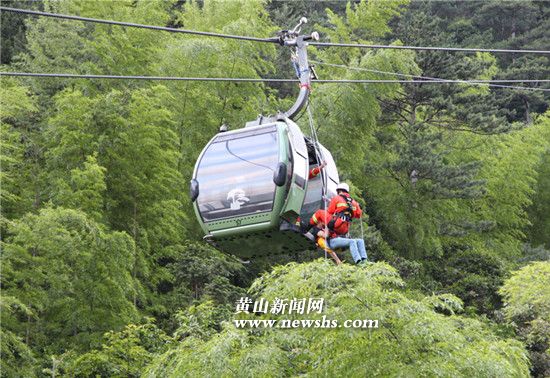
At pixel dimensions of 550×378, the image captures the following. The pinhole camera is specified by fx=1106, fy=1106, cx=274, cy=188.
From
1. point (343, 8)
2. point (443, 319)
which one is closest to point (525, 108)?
point (343, 8)

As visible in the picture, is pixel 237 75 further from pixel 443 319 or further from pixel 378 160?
pixel 443 319

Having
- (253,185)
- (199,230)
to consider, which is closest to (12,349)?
(199,230)

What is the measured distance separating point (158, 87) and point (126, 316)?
18.9 ft

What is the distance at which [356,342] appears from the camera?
540 inches

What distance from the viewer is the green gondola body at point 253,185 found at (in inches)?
450

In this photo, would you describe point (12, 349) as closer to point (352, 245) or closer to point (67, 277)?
point (67, 277)

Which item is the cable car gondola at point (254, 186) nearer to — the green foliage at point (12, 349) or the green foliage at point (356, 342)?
the green foliage at point (356, 342)

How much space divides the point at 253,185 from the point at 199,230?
15228mm

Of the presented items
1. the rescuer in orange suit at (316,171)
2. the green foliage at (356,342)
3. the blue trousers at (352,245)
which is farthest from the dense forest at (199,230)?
the rescuer in orange suit at (316,171)

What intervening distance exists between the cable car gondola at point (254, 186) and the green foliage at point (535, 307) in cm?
1137

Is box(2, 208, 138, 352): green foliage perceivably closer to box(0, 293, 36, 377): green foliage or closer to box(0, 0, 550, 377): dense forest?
box(0, 0, 550, 377): dense forest

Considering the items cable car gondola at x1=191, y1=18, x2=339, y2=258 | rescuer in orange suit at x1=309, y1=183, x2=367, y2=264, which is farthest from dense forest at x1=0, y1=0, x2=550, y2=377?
cable car gondola at x1=191, y1=18, x2=339, y2=258

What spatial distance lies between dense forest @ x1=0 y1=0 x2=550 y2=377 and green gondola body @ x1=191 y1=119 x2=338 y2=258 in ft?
7.25

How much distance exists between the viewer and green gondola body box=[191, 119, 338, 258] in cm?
1144
